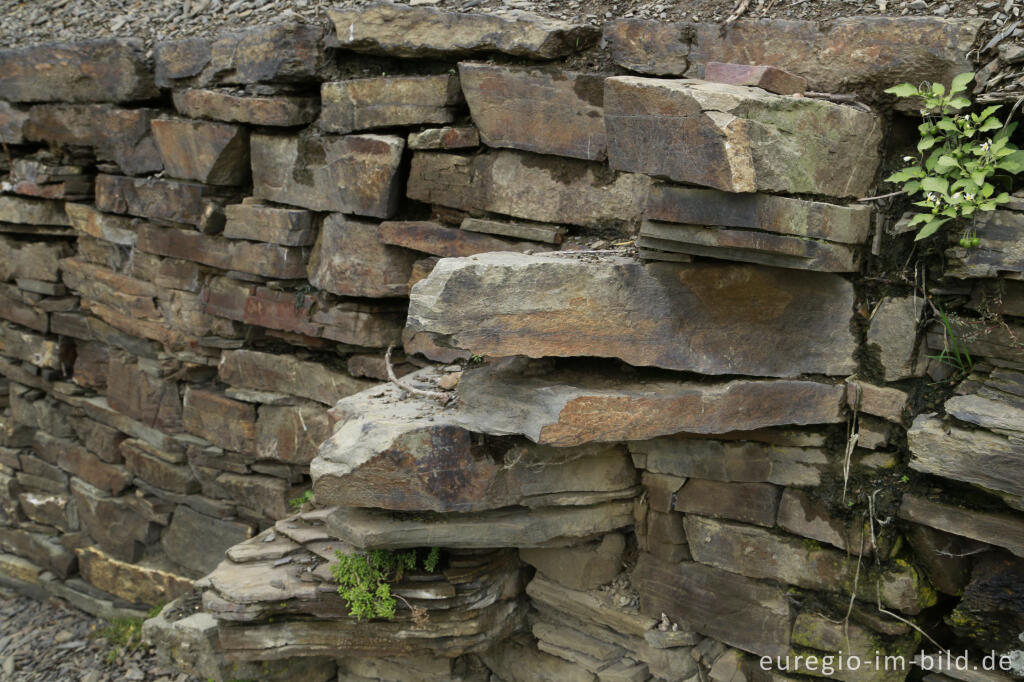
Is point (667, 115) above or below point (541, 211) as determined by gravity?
above

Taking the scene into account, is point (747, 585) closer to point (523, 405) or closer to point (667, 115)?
point (523, 405)

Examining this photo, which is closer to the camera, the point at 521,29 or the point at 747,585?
the point at 747,585

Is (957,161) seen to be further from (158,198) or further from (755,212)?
(158,198)

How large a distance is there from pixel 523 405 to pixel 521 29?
6.60ft

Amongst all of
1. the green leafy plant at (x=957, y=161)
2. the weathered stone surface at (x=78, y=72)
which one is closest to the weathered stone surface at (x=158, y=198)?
the weathered stone surface at (x=78, y=72)

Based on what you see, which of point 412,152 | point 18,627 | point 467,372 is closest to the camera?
point 467,372

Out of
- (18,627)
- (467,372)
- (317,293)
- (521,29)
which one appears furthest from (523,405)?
(18,627)

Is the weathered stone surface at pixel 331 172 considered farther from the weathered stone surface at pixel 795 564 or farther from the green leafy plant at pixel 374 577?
the weathered stone surface at pixel 795 564

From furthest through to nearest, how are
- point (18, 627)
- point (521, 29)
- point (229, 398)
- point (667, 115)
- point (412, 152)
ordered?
point (18, 627)
point (229, 398)
point (412, 152)
point (521, 29)
point (667, 115)

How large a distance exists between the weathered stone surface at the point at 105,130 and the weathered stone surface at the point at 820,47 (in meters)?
3.99

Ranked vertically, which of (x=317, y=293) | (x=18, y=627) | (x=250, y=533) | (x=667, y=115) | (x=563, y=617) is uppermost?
(x=667, y=115)

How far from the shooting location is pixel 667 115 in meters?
3.44

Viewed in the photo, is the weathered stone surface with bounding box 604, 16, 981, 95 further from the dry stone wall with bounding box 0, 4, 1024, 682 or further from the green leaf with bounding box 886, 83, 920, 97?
the green leaf with bounding box 886, 83, 920, 97

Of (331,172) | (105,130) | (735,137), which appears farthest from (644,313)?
(105,130)
